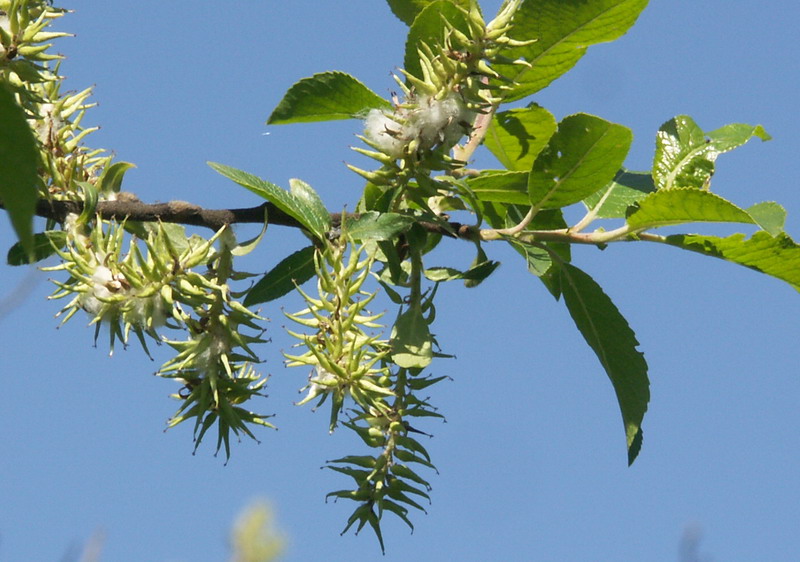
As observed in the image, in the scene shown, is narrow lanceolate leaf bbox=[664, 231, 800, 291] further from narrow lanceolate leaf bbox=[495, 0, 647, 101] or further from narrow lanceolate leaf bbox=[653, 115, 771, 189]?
narrow lanceolate leaf bbox=[495, 0, 647, 101]

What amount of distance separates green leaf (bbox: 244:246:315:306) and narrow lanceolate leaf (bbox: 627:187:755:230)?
747 millimetres

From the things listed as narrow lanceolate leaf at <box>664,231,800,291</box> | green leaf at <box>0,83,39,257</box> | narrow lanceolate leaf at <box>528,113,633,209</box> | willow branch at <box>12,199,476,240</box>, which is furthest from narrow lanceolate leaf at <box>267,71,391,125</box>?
green leaf at <box>0,83,39,257</box>

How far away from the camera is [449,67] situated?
204cm

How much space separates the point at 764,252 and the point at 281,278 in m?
1.06

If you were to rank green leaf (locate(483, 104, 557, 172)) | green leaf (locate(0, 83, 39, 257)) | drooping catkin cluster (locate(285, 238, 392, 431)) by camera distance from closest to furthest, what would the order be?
1. green leaf (locate(0, 83, 39, 257))
2. drooping catkin cluster (locate(285, 238, 392, 431))
3. green leaf (locate(483, 104, 557, 172))

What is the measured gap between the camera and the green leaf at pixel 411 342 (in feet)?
7.36

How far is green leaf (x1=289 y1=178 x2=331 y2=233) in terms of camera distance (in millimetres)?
2182

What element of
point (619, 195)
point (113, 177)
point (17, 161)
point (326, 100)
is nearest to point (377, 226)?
point (326, 100)

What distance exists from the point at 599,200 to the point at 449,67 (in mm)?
717

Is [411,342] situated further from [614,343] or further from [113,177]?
→ [113,177]

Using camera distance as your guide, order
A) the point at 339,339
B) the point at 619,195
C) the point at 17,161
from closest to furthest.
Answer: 1. the point at 17,161
2. the point at 339,339
3. the point at 619,195

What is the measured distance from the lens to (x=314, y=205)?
2203 mm

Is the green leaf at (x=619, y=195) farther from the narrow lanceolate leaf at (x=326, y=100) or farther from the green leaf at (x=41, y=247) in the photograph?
the green leaf at (x=41, y=247)

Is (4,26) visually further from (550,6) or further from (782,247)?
(782,247)
